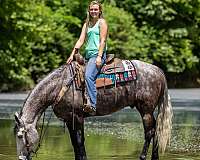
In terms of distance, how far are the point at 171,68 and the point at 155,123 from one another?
27.5 meters

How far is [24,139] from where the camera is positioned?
30.6 ft

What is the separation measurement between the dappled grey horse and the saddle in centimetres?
10

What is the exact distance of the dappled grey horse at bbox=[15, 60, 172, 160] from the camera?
9.47 metres

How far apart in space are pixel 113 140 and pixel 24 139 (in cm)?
455

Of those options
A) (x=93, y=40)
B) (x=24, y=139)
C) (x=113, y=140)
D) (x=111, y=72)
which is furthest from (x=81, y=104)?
(x=113, y=140)

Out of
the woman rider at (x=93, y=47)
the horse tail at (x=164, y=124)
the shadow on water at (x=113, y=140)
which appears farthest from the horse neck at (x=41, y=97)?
the horse tail at (x=164, y=124)

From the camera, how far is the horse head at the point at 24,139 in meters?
9.32

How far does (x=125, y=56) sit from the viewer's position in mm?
35938

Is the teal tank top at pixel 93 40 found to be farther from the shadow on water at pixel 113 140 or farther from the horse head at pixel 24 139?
the shadow on water at pixel 113 140

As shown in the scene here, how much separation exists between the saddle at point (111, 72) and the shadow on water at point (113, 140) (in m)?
1.34

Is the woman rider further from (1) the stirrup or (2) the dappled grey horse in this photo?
(2) the dappled grey horse

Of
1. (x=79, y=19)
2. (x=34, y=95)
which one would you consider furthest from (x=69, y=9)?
(x=34, y=95)

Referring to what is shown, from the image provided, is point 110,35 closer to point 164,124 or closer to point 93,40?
point 164,124

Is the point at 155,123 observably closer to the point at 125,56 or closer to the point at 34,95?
the point at 34,95
